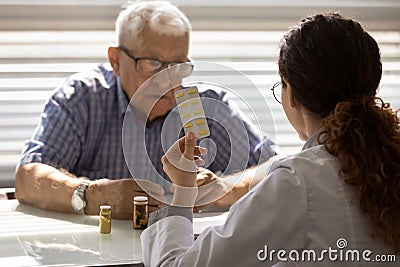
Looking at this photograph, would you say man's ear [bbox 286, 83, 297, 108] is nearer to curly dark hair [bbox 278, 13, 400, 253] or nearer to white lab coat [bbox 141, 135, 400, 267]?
curly dark hair [bbox 278, 13, 400, 253]

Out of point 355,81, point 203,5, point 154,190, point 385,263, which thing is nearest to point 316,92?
point 355,81

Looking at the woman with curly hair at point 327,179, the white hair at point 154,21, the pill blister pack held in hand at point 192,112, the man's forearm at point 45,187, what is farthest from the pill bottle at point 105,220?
the white hair at point 154,21

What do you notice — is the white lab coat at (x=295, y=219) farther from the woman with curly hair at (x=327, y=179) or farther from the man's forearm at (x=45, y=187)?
the man's forearm at (x=45, y=187)

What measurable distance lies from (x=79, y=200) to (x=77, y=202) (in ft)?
0.04

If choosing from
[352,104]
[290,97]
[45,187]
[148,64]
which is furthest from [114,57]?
[352,104]

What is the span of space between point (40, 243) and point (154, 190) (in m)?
0.38

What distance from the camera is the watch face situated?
225 cm

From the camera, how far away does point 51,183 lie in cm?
232

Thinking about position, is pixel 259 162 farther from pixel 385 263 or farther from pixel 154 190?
pixel 385 263

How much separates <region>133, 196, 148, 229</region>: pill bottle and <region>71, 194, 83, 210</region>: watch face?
8.6 inches

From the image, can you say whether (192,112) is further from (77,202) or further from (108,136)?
(108,136)

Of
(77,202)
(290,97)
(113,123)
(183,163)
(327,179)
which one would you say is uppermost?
(290,97)

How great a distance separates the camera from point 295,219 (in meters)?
1.35

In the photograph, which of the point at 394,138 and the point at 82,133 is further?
the point at 82,133
